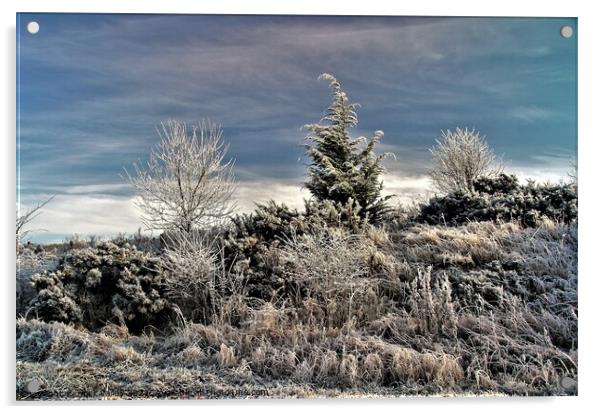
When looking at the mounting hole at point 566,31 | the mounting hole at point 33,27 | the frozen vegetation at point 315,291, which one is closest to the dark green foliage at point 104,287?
the frozen vegetation at point 315,291

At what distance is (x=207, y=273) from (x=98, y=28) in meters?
2.79

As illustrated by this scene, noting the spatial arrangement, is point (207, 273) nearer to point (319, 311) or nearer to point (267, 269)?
point (267, 269)

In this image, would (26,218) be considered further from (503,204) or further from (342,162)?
(503,204)

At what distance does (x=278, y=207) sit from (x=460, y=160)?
2.14m

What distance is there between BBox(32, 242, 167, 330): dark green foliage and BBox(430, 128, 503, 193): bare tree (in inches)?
132

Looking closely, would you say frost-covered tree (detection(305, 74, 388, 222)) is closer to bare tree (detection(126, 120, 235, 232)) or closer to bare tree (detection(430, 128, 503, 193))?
bare tree (detection(430, 128, 503, 193))

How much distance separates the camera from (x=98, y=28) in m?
5.98

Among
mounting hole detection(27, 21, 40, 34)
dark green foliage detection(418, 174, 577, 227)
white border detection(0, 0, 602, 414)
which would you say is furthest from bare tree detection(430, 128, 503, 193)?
mounting hole detection(27, 21, 40, 34)

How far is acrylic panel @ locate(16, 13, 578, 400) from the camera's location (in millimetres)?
5672

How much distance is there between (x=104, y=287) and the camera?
6.36m

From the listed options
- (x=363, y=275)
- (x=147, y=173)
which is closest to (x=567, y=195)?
(x=363, y=275)

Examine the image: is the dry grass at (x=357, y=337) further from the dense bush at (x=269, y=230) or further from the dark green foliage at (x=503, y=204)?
the dark green foliage at (x=503, y=204)
